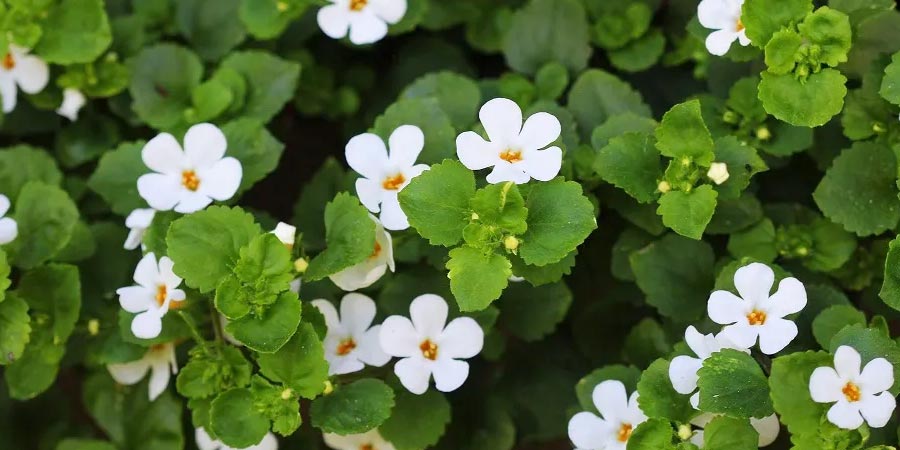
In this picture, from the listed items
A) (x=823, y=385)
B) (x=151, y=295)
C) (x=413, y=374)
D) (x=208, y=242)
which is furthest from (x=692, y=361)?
(x=151, y=295)

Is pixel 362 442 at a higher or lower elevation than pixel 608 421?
lower

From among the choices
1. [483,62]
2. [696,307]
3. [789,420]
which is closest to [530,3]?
[483,62]

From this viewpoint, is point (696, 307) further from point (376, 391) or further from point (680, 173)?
point (376, 391)

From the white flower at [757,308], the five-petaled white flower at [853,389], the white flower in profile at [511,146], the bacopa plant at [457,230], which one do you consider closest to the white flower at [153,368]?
the bacopa plant at [457,230]

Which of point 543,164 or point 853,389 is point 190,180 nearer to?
point 543,164

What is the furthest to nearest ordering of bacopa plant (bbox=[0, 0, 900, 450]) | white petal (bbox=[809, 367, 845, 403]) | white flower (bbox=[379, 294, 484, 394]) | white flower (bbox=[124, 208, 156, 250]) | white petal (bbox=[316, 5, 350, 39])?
1. white petal (bbox=[316, 5, 350, 39])
2. white flower (bbox=[124, 208, 156, 250])
3. white flower (bbox=[379, 294, 484, 394])
4. bacopa plant (bbox=[0, 0, 900, 450])
5. white petal (bbox=[809, 367, 845, 403])

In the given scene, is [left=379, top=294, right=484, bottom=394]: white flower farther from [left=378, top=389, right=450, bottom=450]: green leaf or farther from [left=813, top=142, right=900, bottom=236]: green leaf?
[left=813, top=142, right=900, bottom=236]: green leaf

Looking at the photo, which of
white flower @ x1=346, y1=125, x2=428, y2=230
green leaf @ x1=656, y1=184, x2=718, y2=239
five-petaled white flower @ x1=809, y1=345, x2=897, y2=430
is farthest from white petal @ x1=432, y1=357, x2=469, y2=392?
five-petaled white flower @ x1=809, y1=345, x2=897, y2=430
